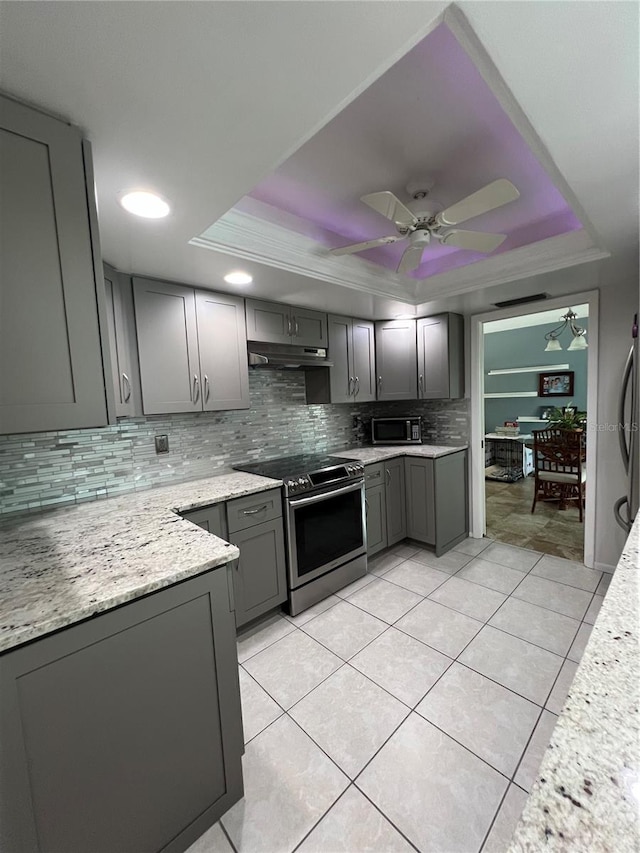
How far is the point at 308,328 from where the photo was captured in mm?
2844

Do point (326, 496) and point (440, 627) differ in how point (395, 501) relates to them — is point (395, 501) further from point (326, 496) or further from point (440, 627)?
point (440, 627)

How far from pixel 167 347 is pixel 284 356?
832mm

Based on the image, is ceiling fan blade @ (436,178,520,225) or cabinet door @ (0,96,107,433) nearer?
cabinet door @ (0,96,107,433)

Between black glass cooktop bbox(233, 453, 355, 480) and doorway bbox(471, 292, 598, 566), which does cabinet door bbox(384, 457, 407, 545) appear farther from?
doorway bbox(471, 292, 598, 566)

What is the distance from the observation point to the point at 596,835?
1.21ft

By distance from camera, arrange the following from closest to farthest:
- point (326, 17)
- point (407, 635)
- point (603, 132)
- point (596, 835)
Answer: point (596, 835)
point (326, 17)
point (603, 132)
point (407, 635)

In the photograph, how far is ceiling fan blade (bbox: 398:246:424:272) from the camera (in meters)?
1.82

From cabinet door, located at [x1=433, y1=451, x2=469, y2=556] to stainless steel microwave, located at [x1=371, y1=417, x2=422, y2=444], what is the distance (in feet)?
1.48

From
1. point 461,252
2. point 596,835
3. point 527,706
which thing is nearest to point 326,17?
point 596,835

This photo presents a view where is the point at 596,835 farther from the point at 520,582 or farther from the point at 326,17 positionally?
the point at 520,582

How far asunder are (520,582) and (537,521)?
1.51 meters

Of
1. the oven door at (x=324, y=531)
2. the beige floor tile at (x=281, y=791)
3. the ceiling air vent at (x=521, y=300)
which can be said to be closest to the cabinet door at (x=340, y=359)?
the oven door at (x=324, y=531)

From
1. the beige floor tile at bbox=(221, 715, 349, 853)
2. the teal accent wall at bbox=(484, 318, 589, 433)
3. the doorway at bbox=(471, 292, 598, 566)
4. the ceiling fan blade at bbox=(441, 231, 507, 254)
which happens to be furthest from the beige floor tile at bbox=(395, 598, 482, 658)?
the teal accent wall at bbox=(484, 318, 589, 433)

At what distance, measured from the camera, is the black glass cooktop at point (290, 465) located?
2438 mm
